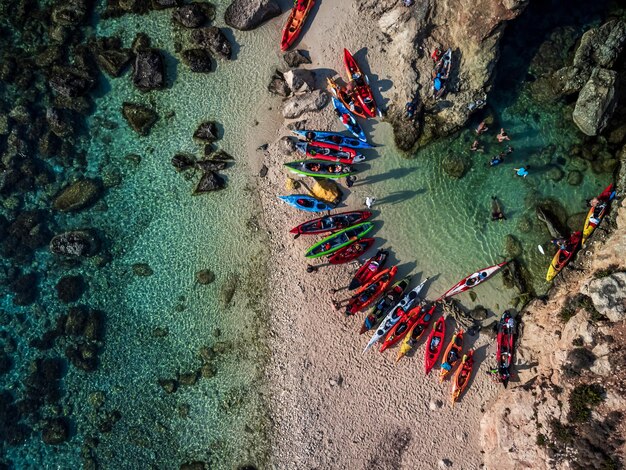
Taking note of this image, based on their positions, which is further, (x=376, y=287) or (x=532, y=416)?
(x=376, y=287)

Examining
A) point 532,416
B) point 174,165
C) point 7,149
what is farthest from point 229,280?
point 532,416

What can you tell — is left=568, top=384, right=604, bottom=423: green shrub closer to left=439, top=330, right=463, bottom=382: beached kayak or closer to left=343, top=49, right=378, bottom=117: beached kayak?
left=439, top=330, right=463, bottom=382: beached kayak

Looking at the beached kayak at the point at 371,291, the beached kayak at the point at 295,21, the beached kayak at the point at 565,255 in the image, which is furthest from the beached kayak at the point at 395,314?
the beached kayak at the point at 295,21

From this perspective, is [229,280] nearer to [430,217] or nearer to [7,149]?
[430,217]

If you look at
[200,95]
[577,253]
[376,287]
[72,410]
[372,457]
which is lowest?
[72,410]

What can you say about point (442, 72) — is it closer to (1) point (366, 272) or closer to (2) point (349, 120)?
(2) point (349, 120)

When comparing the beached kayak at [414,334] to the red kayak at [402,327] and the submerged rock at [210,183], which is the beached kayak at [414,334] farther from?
the submerged rock at [210,183]

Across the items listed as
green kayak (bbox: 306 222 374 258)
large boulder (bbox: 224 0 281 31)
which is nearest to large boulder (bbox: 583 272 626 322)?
green kayak (bbox: 306 222 374 258)

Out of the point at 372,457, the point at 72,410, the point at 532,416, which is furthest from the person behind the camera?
the point at 72,410
